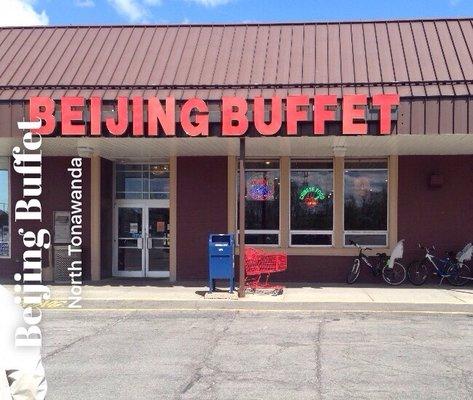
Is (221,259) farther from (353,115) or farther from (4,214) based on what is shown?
(4,214)

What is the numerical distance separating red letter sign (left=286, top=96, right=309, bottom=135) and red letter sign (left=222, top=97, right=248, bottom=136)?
33.3 inches

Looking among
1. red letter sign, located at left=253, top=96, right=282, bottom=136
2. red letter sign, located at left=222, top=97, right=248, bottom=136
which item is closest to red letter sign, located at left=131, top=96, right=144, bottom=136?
red letter sign, located at left=222, top=97, right=248, bottom=136

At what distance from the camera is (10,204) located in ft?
50.5

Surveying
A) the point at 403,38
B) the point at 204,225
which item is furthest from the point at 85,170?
the point at 403,38

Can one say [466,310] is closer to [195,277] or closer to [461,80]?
[461,80]

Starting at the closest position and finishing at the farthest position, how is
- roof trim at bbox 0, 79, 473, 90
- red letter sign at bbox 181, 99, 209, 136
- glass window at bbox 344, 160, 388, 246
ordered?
red letter sign at bbox 181, 99, 209, 136 < roof trim at bbox 0, 79, 473, 90 < glass window at bbox 344, 160, 388, 246

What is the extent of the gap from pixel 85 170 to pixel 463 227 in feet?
31.2

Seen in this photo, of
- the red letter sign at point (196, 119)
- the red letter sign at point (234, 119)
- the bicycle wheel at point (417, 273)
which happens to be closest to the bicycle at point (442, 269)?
the bicycle wheel at point (417, 273)

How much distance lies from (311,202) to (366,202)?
1.36m

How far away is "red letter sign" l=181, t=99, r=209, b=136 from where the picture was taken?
11797 mm

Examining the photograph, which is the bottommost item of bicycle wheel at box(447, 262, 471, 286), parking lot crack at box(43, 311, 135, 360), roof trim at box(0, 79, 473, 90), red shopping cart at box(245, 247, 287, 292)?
parking lot crack at box(43, 311, 135, 360)

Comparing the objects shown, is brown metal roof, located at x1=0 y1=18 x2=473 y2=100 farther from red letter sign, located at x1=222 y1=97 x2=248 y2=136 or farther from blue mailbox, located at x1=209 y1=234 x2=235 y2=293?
blue mailbox, located at x1=209 y1=234 x2=235 y2=293

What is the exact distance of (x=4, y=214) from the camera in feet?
50.7

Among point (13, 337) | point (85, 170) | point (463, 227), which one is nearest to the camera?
point (13, 337)
